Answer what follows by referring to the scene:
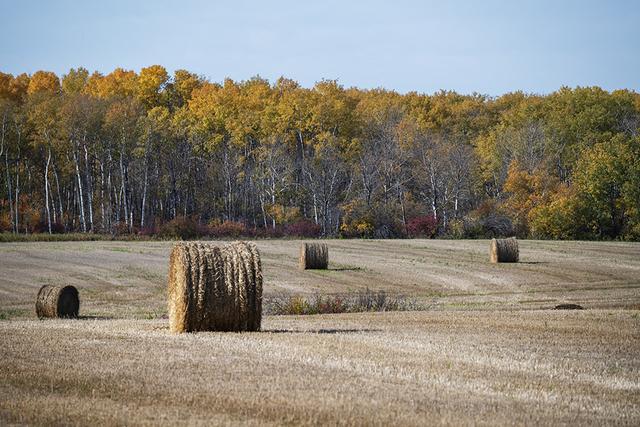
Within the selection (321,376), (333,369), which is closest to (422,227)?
(333,369)

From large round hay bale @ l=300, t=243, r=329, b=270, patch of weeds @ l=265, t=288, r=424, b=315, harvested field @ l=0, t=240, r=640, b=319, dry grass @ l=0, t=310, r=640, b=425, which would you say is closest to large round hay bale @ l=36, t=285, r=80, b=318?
harvested field @ l=0, t=240, r=640, b=319

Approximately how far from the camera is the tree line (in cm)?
7394

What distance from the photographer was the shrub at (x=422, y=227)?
73.1 meters

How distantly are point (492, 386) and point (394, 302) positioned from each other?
16.4 metres

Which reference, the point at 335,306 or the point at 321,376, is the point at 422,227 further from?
the point at 321,376

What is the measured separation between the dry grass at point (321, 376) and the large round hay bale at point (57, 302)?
4.79 m

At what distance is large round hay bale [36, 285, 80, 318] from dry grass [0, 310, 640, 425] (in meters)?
4.79

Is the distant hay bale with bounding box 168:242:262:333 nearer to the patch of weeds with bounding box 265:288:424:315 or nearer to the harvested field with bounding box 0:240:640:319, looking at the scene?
the harvested field with bounding box 0:240:640:319

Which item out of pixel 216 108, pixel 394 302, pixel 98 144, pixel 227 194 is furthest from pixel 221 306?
pixel 216 108

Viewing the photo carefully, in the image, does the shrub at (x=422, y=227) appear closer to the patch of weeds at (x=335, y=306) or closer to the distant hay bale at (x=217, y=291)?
the patch of weeds at (x=335, y=306)

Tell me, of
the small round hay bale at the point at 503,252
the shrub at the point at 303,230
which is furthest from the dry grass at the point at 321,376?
the shrub at the point at 303,230

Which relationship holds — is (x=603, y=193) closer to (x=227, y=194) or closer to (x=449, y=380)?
(x=227, y=194)

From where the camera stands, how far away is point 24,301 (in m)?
29.4

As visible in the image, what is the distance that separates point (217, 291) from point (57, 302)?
25.9 ft
